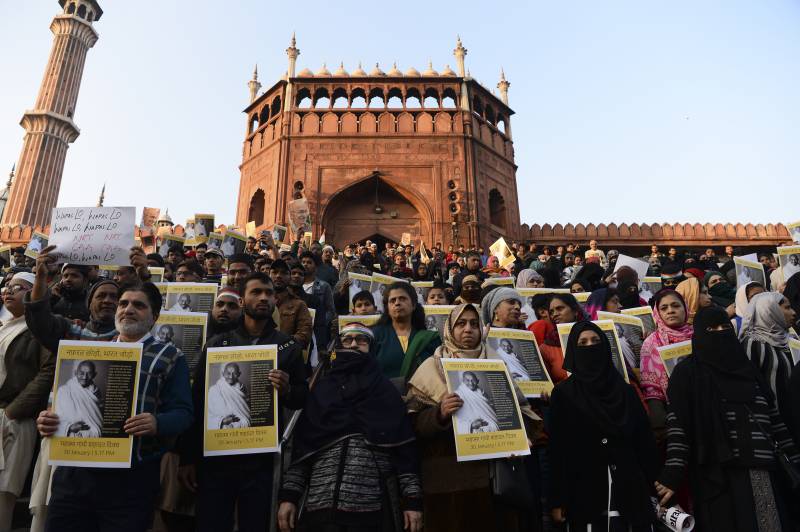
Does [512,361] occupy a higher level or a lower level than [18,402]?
higher

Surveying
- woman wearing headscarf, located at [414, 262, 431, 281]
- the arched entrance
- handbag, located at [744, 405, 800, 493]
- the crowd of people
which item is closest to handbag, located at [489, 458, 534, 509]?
the crowd of people

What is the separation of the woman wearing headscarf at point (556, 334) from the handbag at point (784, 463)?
115cm

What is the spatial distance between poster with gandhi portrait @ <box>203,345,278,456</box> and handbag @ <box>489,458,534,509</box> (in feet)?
3.53

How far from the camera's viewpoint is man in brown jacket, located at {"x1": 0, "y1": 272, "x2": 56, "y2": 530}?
2797mm

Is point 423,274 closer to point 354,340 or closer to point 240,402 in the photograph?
point 354,340

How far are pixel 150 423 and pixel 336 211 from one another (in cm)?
1727

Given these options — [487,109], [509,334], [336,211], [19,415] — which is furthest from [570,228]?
[19,415]

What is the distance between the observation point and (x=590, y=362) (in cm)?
270

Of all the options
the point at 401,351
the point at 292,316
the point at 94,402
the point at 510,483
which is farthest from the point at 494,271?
the point at 94,402

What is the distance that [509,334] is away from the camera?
3273 millimetres

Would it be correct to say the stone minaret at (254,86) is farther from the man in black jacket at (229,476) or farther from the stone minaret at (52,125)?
the man in black jacket at (229,476)

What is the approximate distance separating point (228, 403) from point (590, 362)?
195 centimetres

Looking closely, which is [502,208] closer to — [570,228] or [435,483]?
[570,228]

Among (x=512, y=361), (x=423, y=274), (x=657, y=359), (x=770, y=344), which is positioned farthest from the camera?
(x=423, y=274)
